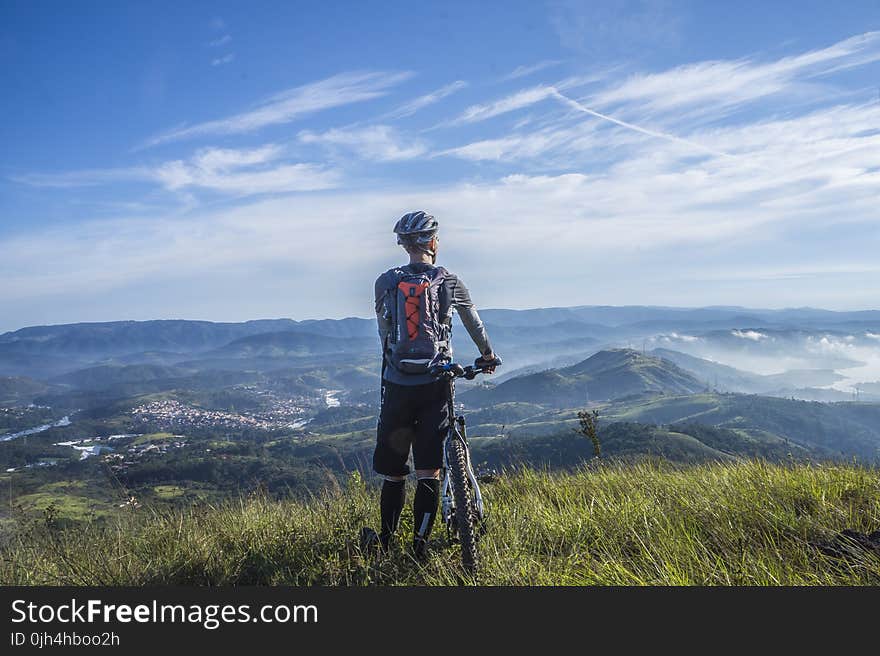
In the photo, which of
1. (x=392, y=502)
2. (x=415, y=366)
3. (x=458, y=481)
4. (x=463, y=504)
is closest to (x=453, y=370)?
(x=415, y=366)

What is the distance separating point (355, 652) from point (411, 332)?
251 cm

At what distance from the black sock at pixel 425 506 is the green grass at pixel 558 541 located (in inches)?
9.4

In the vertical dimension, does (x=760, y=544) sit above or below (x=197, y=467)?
above

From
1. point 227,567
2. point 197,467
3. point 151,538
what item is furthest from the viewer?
point 197,467

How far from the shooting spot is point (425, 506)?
15.5 feet

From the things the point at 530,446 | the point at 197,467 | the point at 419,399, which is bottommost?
the point at 530,446

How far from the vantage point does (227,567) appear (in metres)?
4.66

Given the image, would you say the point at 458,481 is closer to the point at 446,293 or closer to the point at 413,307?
the point at 413,307

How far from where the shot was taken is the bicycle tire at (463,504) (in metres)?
4.07

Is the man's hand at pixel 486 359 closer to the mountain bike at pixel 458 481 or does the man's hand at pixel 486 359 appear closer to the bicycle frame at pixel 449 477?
the mountain bike at pixel 458 481

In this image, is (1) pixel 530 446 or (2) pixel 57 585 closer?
(2) pixel 57 585

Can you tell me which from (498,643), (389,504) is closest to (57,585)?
(389,504)

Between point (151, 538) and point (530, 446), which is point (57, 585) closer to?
point (151, 538)

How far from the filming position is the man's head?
4918 millimetres
